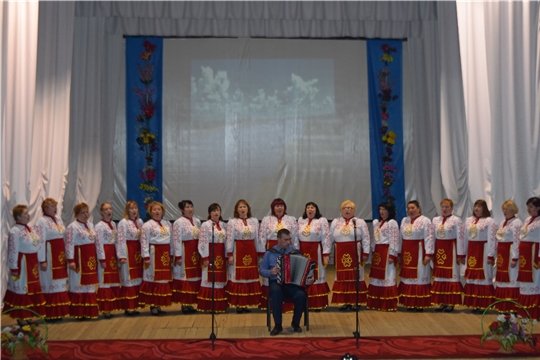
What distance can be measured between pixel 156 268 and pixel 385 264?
2.82m

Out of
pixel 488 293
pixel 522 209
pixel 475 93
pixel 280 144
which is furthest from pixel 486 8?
pixel 280 144

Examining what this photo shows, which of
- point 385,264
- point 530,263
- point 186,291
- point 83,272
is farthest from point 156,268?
point 530,263

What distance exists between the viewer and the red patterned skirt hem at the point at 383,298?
8625 mm

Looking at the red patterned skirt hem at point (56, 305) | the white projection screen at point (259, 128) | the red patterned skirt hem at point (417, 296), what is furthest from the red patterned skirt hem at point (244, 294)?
the white projection screen at point (259, 128)

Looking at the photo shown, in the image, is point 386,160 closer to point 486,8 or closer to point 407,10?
point 407,10

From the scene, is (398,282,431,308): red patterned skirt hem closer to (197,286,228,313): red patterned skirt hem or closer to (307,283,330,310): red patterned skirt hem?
(307,283,330,310): red patterned skirt hem

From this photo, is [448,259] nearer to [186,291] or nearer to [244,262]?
[244,262]

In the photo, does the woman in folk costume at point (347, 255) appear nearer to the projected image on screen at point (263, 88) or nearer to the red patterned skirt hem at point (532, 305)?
the red patterned skirt hem at point (532, 305)

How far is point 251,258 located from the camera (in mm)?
8617

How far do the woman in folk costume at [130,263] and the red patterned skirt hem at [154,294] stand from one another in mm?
75

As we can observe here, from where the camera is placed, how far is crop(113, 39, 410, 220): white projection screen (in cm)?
1282

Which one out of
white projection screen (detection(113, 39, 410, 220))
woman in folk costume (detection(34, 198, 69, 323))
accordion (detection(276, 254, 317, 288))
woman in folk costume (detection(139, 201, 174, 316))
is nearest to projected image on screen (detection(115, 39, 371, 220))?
white projection screen (detection(113, 39, 410, 220))

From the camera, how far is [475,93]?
353 inches

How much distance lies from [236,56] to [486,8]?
18.0 feet
